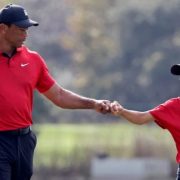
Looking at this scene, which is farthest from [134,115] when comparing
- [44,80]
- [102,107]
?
[44,80]

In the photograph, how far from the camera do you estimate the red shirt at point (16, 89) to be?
10.0 meters

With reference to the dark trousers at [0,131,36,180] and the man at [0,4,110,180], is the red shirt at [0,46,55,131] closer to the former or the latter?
the man at [0,4,110,180]

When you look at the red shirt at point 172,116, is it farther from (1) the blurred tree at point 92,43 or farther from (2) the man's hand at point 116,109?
(1) the blurred tree at point 92,43

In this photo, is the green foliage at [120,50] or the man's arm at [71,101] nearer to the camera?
the man's arm at [71,101]

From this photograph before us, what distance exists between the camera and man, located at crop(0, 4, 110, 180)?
10.0 meters

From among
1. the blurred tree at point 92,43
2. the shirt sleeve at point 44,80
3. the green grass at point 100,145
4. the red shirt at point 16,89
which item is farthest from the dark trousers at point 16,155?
the blurred tree at point 92,43

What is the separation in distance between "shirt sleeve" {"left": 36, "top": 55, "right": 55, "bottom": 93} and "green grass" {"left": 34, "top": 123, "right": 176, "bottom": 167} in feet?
69.7

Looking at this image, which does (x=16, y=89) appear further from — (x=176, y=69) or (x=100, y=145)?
(x=100, y=145)

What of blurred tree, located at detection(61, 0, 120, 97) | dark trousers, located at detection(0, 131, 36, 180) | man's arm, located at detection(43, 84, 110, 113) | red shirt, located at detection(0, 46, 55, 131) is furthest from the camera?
blurred tree, located at detection(61, 0, 120, 97)

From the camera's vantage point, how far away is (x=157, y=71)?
55.6 m

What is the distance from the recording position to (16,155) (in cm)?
1022

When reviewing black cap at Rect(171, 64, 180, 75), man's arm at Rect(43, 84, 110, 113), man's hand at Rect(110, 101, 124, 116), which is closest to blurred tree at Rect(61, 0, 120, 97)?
man's arm at Rect(43, 84, 110, 113)

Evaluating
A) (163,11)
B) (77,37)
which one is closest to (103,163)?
(163,11)

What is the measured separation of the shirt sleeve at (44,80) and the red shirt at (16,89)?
19 cm
